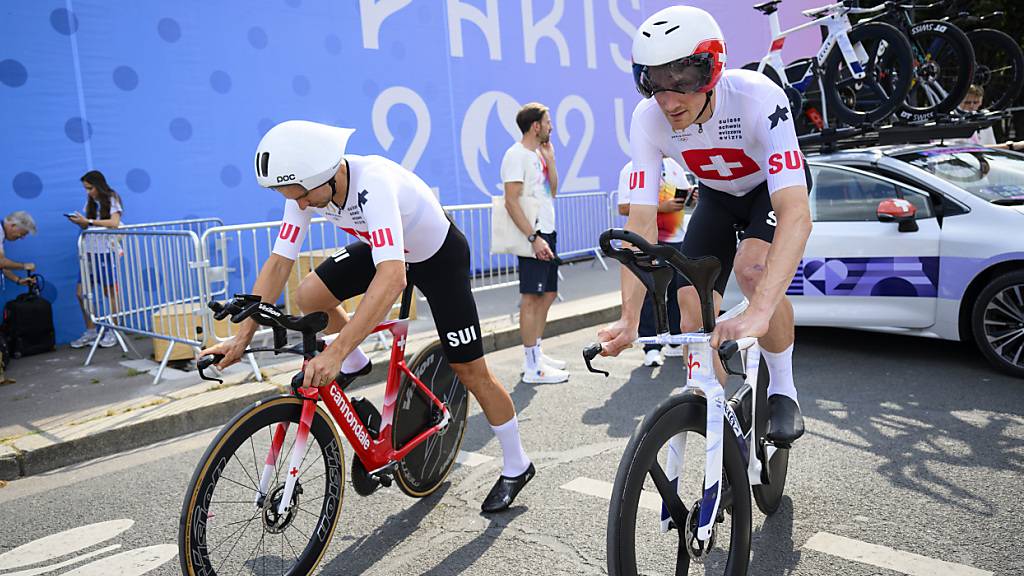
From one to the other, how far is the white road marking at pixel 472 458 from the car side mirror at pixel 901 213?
3.54m

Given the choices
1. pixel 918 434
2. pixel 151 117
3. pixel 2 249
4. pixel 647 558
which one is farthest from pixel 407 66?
pixel 647 558

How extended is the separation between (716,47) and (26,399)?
5.95m

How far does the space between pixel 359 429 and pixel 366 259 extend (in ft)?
2.70

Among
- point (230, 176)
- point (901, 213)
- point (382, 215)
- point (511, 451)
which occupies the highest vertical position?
point (230, 176)

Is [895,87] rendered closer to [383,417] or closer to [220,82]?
[383,417]

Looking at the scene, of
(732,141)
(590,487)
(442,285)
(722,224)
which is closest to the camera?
(732,141)

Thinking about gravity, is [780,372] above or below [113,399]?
above

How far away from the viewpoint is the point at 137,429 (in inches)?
214

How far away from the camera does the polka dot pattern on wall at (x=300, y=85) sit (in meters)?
10.2

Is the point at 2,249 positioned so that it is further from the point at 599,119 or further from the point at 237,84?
the point at 599,119

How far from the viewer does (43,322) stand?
25.8 feet

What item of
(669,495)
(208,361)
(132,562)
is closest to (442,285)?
(208,361)

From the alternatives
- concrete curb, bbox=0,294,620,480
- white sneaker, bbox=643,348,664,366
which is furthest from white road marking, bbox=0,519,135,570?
white sneaker, bbox=643,348,664,366

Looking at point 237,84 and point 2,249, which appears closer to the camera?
point 2,249
